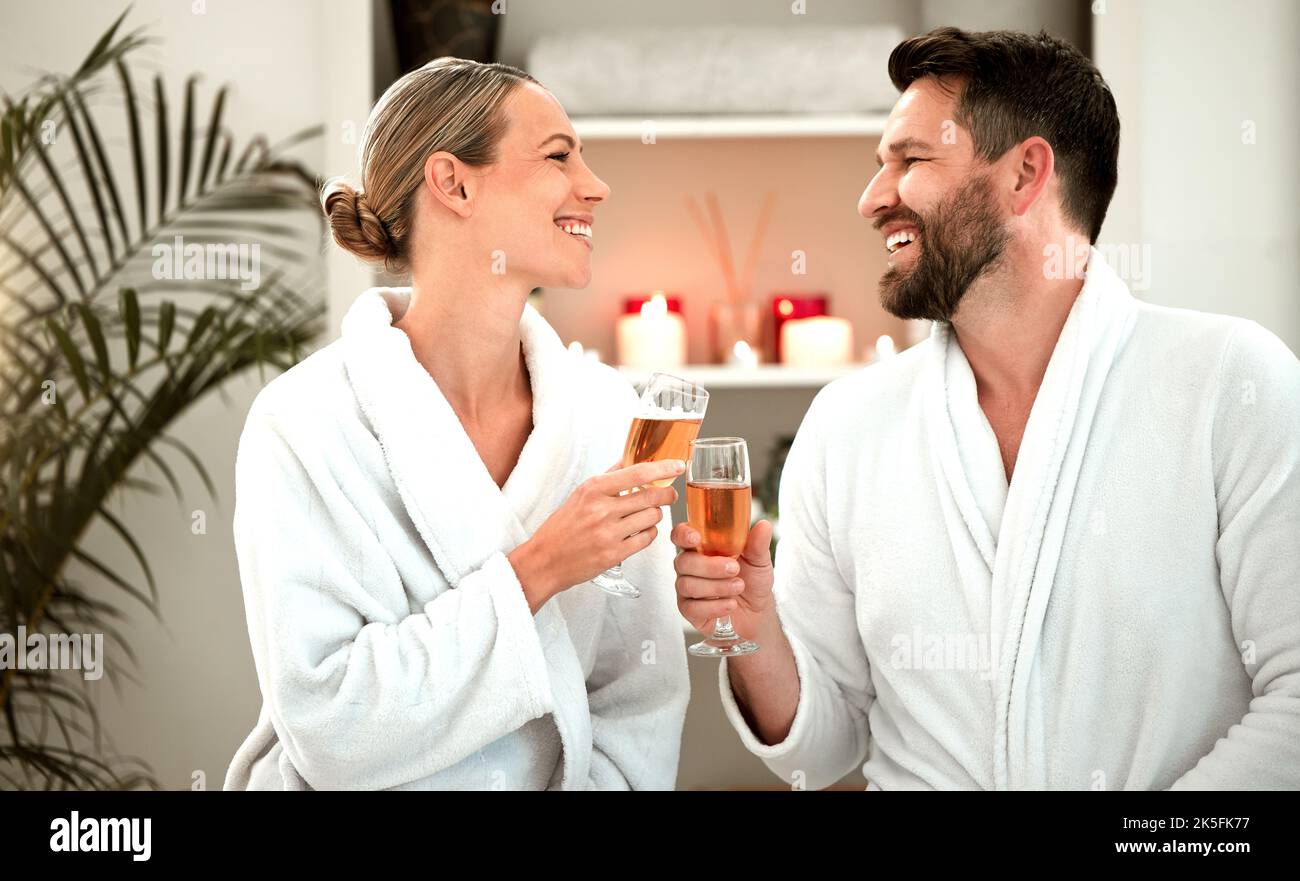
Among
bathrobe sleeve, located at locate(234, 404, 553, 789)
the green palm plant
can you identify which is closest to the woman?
bathrobe sleeve, located at locate(234, 404, 553, 789)

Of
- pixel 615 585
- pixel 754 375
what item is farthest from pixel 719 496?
pixel 754 375

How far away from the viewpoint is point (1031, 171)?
126 cm

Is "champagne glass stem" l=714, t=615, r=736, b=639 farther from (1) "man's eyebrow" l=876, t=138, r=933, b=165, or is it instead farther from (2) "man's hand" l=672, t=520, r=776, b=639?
(1) "man's eyebrow" l=876, t=138, r=933, b=165

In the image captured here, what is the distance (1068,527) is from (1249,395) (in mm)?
209

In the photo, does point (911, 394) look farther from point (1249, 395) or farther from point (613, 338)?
point (613, 338)

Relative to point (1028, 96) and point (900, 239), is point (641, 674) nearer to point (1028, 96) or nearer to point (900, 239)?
point (900, 239)

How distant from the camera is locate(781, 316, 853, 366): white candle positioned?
210cm

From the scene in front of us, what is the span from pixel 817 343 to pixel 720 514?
1105mm

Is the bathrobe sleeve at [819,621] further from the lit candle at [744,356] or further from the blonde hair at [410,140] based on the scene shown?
the lit candle at [744,356]

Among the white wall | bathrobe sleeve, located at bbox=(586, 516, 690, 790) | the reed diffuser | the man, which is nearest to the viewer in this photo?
the man

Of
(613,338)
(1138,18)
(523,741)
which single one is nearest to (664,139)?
(613,338)

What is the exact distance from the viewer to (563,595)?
1188 mm

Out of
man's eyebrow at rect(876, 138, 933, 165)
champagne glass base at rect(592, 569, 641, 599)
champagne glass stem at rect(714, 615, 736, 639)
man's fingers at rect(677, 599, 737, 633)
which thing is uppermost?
man's eyebrow at rect(876, 138, 933, 165)

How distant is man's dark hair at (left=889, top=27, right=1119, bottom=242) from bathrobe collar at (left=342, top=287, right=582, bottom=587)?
0.54 m
